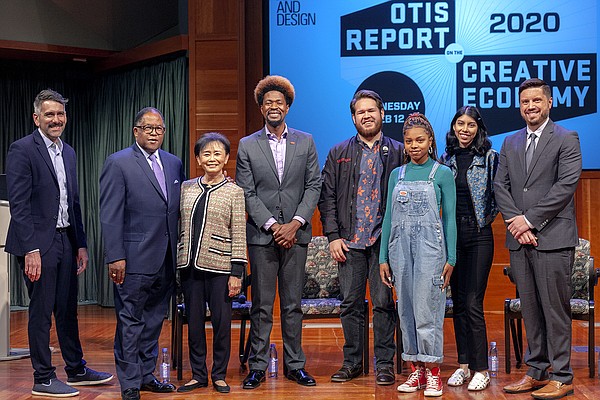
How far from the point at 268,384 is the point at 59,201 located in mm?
1655

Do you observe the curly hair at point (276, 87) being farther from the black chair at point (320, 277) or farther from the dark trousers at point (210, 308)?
the black chair at point (320, 277)

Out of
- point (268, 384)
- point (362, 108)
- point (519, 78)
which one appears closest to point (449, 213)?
point (362, 108)

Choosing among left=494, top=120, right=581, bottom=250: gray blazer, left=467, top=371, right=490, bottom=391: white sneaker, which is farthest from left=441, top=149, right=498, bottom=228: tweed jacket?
left=467, top=371, right=490, bottom=391: white sneaker

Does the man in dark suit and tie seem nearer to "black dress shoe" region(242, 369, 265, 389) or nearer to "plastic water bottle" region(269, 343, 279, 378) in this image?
"black dress shoe" region(242, 369, 265, 389)

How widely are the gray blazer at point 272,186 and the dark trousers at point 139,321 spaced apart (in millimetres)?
573

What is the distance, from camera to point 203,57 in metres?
7.75

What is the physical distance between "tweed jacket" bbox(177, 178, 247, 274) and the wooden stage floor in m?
0.76

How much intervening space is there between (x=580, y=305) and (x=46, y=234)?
3337 millimetres

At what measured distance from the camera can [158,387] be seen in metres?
4.69

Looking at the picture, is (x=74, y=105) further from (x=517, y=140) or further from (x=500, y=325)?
(x=517, y=140)

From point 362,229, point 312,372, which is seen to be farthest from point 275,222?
point 312,372

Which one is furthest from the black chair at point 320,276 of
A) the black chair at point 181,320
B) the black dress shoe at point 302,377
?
the black dress shoe at point 302,377

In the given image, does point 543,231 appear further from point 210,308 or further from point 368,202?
point 210,308

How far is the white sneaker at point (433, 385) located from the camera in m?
4.48
